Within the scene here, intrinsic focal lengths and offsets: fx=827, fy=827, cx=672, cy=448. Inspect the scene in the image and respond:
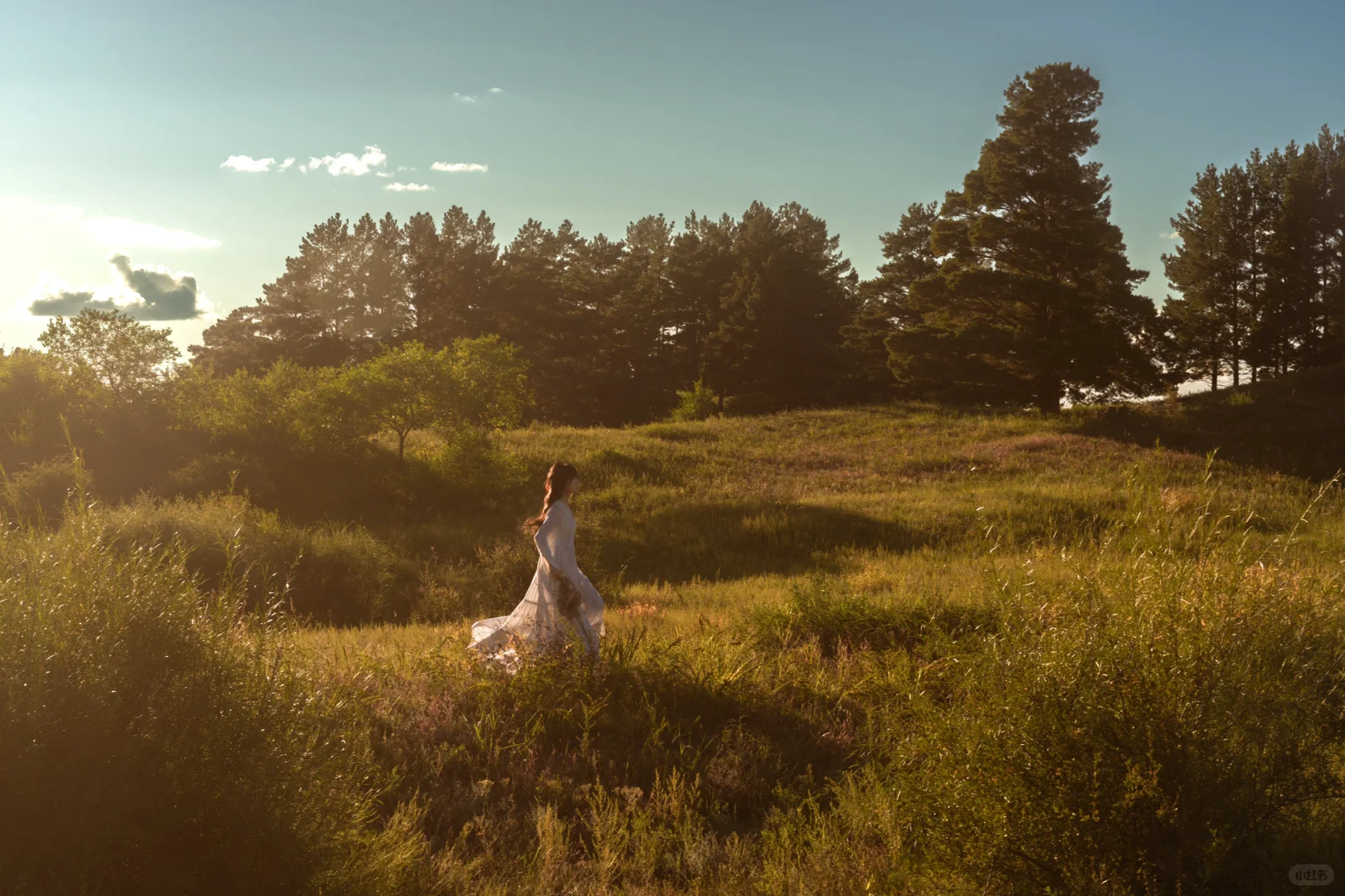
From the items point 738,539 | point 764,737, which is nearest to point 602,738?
point 764,737

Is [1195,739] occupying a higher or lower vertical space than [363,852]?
higher

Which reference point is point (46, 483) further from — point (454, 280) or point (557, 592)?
point (454, 280)

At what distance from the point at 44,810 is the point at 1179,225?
58.9m

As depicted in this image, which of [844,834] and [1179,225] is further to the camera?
[1179,225]

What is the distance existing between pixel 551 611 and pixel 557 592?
201 millimetres

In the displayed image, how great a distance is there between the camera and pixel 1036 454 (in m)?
28.3

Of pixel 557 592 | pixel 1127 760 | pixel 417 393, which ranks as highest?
pixel 417 393

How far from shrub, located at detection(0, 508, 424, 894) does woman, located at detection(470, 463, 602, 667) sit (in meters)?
3.67

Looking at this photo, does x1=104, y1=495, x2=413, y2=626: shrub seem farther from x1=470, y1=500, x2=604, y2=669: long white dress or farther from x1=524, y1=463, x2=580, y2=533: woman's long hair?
x1=524, y1=463, x2=580, y2=533: woman's long hair

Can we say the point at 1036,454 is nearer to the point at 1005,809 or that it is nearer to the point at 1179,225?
the point at 1005,809

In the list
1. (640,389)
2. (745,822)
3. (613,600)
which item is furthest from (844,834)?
(640,389)

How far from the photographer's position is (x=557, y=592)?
27.4 feet

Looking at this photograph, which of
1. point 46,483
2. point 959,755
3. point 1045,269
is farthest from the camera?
point 1045,269

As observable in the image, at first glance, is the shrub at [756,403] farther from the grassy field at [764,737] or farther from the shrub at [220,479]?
the grassy field at [764,737]
